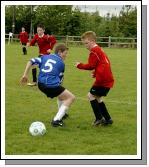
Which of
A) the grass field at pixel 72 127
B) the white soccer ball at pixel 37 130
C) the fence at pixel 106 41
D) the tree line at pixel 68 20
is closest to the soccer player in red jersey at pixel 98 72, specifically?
the grass field at pixel 72 127

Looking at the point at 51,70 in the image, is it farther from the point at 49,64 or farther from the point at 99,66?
the point at 99,66

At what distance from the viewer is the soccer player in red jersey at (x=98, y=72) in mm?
8398

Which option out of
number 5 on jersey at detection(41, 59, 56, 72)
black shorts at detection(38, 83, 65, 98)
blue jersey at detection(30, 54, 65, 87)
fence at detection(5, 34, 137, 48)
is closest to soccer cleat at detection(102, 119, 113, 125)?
black shorts at detection(38, 83, 65, 98)

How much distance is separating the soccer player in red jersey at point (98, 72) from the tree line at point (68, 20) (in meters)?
25.6

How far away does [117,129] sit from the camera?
27.7 ft

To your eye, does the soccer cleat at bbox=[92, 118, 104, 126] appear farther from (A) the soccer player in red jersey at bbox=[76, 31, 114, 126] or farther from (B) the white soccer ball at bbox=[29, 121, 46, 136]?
(B) the white soccer ball at bbox=[29, 121, 46, 136]

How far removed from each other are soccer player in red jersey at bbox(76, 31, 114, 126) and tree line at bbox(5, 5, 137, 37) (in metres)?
25.6

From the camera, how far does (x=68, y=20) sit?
130ft

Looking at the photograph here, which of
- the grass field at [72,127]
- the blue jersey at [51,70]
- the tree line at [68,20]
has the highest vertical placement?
the tree line at [68,20]

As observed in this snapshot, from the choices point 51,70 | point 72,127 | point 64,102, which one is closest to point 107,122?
point 72,127

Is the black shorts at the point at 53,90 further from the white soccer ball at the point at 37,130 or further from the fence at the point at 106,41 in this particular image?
the fence at the point at 106,41

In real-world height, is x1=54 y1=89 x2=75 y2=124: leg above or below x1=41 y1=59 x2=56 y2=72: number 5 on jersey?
below

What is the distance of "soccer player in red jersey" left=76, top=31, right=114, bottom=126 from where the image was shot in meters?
8.40

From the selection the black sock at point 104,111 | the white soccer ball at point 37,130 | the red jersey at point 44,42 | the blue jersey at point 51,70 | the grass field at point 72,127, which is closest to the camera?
the grass field at point 72,127
